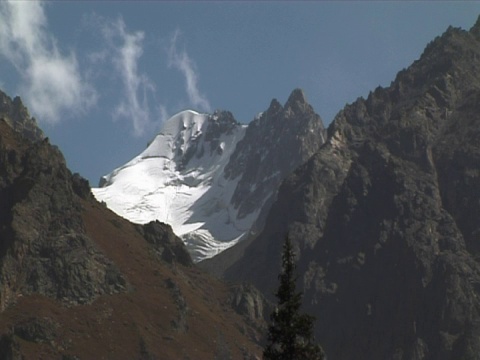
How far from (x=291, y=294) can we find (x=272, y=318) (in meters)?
1.50

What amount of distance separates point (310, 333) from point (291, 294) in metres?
2.43

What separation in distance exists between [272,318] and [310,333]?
229 cm

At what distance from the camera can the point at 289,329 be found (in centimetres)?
5031

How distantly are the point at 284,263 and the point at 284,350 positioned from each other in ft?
15.2

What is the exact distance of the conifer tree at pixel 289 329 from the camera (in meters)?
49.4

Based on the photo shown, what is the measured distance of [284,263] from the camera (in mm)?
51906

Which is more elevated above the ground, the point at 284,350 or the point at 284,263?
the point at 284,263

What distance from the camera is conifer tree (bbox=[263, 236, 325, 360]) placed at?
4944 centimetres

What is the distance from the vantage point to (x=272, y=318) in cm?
5050

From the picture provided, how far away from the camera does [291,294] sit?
166ft

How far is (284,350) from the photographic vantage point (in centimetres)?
4959

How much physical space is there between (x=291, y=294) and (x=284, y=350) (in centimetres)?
283

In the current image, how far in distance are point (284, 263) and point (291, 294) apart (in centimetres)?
190
